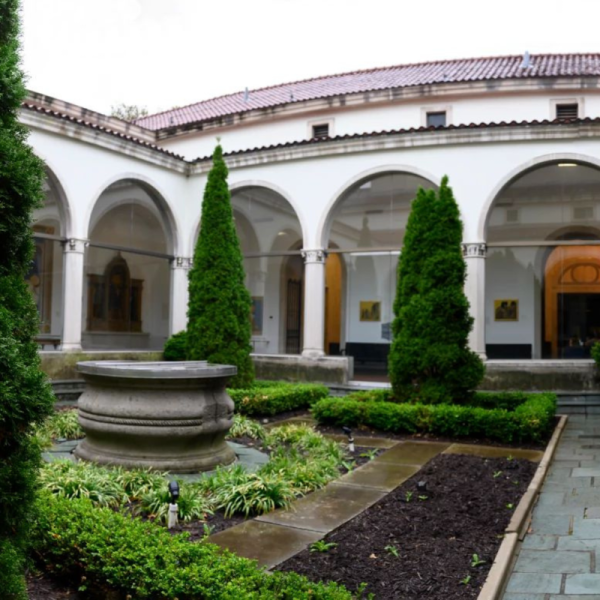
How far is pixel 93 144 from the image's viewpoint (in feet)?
52.0

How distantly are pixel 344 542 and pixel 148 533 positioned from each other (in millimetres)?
1643

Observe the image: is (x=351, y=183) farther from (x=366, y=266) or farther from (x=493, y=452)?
Result: (x=493, y=452)

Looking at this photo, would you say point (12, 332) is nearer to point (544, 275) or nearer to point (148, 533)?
point (148, 533)

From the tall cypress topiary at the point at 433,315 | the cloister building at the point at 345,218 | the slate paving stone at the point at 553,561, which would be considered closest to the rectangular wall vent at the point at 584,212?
the cloister building at the point at 345,218

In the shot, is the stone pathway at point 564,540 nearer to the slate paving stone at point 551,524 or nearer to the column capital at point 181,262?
the slate paving stone at point 551,524

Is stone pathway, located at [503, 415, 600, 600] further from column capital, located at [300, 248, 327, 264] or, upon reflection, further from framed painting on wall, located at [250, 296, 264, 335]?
framed painting on wall, located at [250, 296, 264, 335]

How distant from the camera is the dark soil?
4406mm

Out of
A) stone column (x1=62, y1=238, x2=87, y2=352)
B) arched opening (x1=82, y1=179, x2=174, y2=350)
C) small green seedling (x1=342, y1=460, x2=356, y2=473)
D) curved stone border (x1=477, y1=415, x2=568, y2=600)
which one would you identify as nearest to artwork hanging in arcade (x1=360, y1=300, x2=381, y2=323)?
arched opening (x1=82, y1=179, x2=174, y2=350)

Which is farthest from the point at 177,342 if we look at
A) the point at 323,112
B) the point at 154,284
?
the point at 323,112

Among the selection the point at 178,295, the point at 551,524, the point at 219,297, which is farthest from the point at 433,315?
the point at 178,295

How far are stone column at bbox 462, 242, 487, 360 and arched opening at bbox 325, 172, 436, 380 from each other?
2.33 m

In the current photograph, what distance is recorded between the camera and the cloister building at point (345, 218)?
1544 cm

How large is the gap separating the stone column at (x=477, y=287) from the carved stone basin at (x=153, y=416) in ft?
31.3

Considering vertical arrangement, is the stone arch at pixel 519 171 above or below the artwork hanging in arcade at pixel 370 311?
above
